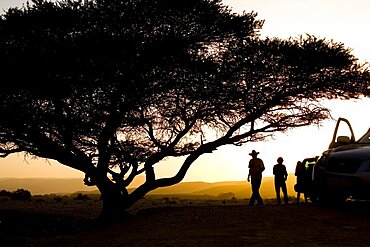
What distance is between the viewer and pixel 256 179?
18.8 meters

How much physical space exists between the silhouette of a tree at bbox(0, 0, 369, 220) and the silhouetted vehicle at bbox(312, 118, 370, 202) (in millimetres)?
7520

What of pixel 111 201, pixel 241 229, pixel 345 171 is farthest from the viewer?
pixel 111 201

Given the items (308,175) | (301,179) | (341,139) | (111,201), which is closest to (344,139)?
(341,139)

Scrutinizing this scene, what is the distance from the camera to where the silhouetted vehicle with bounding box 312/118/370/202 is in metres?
Answer: 10.5

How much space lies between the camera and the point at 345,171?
36.0 ft

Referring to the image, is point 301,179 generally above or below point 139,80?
below

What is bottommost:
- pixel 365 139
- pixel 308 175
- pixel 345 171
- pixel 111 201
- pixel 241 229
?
pixel 241 229

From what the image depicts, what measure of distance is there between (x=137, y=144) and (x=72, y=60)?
5.07 metres

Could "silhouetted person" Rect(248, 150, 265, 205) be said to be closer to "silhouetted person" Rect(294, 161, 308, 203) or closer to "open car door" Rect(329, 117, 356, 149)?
"silhouetted person" Rect(294, 161, 308, 203)

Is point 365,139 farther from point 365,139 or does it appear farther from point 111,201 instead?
point 111,201

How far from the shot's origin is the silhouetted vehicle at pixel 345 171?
34.5ft

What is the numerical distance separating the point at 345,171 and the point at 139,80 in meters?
9.01

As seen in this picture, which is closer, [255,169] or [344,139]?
[344,139]

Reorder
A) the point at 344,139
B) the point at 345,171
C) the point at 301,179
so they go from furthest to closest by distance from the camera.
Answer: the point at 301,179
the point at 344,139
the point at 345,171
